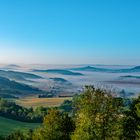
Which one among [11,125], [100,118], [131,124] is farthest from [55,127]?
[11,125]

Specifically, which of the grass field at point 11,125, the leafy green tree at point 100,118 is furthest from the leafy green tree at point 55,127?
the grass field at point 11,125

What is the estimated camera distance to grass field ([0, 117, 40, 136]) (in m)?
162

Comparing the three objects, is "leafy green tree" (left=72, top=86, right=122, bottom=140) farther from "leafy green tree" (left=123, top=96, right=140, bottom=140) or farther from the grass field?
the grass field

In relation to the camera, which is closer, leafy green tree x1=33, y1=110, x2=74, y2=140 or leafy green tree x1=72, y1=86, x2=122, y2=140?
leafy green tree x1=72, y1=86, x2=122, y2=140

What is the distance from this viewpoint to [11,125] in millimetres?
175000

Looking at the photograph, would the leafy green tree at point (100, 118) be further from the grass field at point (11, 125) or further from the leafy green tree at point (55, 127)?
the grass field at point (11, 125)

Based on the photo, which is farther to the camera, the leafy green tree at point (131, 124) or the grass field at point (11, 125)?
the grass field at point (11, 125)

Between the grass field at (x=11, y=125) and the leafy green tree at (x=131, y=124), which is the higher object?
the leafy green tree at (x=131, y=124)

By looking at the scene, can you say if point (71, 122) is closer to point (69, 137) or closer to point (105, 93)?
point (69, 137)

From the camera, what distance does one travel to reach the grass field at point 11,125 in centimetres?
16249

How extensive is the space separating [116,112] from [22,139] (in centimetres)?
4481

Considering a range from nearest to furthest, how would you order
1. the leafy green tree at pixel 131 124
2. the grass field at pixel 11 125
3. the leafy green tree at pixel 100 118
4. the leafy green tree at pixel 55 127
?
the leafy green tree at pixel 100 118
the leafy green tree at pixel 131 124
the leafy green tree at pixel 55 127
the grass field at pixel 11 125

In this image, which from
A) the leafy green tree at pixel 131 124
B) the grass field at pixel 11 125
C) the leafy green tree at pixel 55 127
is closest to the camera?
the leafy green tree at pixel 131 124

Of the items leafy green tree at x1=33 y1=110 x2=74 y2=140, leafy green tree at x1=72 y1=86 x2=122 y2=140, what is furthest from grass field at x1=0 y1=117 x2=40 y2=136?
leafy green tree at x1=72 y1=86 x2=122 y2=140
